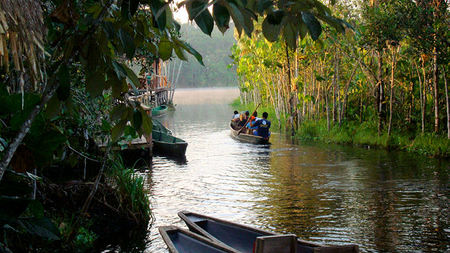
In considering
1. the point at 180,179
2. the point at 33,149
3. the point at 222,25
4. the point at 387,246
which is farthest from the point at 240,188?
the point at 222,25

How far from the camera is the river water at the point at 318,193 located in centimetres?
841

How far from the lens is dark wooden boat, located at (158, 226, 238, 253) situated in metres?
5.67

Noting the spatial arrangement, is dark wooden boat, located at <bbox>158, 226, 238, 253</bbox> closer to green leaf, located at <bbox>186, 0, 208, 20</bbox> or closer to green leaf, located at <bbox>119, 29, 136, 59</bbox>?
green leaf, located at <bbox>119, 29, 136, 59</bbox>

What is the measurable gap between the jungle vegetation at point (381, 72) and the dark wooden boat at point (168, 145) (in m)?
4.72

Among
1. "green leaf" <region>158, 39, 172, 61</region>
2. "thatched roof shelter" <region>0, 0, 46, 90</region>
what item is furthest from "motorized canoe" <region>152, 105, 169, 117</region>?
"green leaf" <region>158, 39, 172, 61</region>

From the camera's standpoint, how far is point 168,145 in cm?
1727

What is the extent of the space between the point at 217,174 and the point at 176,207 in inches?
165

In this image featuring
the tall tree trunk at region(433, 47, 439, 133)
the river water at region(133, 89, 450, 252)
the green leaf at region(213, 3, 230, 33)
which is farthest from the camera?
the tall tree trunk at region(433, 47, 439, 133)

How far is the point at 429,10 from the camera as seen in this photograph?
13.1 m

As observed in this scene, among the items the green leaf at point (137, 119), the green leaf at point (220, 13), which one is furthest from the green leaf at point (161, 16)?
the green leaf at point (137, 119)

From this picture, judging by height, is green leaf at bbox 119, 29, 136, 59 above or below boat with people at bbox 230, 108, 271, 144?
above

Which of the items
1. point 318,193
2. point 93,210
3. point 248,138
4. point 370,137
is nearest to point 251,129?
point 248,138

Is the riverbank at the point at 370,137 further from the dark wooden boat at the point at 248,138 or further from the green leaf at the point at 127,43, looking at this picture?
the green leaf at the point at 127,43

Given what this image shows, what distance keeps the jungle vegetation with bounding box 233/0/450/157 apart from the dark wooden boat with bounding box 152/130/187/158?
15.5ft
